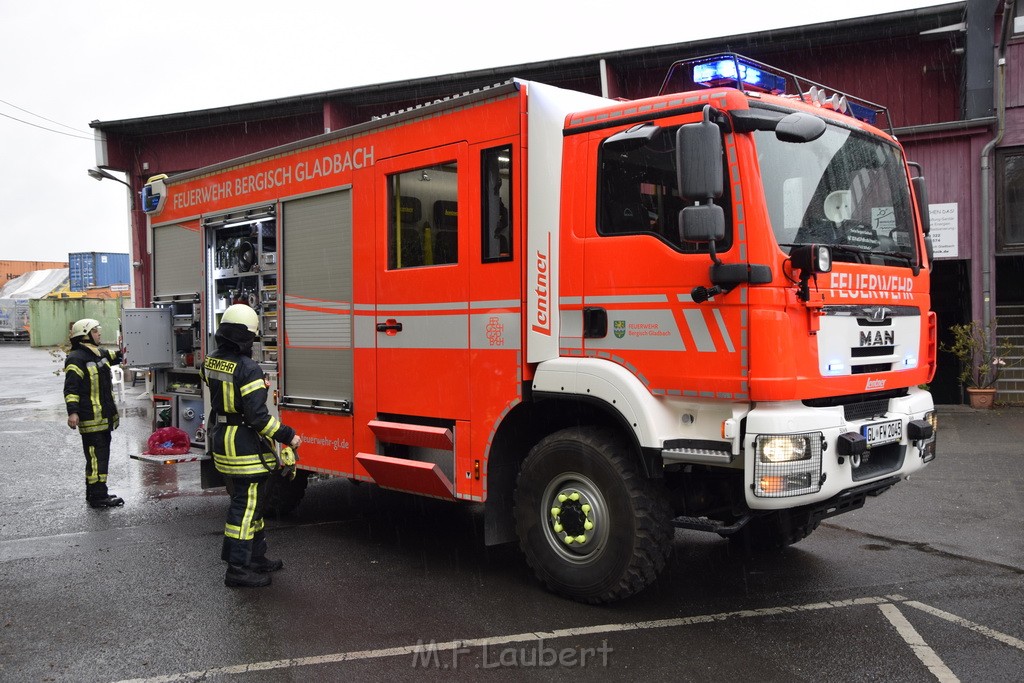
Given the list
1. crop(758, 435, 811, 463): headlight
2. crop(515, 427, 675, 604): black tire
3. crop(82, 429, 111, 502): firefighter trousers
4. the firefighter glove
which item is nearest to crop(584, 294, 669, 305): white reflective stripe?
crop(515, 427, 675, 604): black tire

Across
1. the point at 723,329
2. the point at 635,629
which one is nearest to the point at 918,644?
the point at 635,629

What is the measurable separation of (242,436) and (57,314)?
41489 mm

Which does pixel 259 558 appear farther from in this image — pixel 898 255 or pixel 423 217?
pixel 898 255

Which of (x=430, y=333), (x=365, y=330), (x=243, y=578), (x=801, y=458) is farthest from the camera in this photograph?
(x=365, y=330)

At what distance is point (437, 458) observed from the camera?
606cm

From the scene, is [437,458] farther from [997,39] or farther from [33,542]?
[997,39]

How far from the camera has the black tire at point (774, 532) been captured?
549 centimetres

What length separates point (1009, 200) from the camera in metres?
13.8

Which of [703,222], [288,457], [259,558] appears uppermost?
[703,222]

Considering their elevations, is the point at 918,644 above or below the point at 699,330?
below

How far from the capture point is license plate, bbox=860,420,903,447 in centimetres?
490

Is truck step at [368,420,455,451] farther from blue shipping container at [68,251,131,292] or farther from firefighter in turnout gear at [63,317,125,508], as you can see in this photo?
blue shipping container at [68,251,131,292]

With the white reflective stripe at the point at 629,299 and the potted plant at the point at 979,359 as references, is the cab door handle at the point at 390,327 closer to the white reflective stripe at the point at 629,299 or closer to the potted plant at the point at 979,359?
the white reflective stripe at the point at 629,299

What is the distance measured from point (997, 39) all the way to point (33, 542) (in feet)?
47.3
